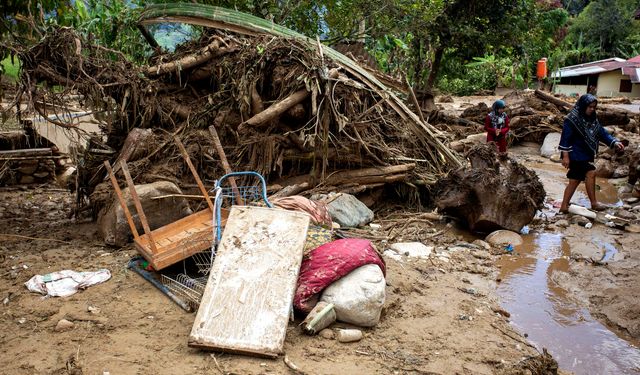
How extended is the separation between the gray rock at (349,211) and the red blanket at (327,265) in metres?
1.76

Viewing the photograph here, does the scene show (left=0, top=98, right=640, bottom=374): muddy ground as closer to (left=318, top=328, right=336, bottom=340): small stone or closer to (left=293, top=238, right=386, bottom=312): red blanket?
Result: (left=318, top=328, right=336, bottom=340): small stone

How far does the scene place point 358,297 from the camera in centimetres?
357

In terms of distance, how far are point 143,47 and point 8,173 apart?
337 centimetres

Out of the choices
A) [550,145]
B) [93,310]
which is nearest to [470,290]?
[93,310]

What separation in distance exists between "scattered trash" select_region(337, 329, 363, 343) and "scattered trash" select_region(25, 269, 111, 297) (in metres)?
2.20

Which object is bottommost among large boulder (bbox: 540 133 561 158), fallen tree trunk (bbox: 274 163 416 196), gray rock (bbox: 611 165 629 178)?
gray rock (bbox: 611 165 629 178)

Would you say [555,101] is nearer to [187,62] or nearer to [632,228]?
[632,228]

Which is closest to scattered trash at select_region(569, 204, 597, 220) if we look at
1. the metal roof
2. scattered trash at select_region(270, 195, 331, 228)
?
scattered trash at select_region(270, 195, 331, 228)

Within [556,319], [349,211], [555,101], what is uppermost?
[555,101]

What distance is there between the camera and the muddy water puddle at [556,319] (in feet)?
11.9

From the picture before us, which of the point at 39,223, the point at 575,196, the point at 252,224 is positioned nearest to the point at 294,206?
the point at 252,224

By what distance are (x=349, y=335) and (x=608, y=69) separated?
23984mm

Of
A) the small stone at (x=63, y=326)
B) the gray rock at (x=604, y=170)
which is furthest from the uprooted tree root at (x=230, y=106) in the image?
the gray rock at (x=604, y=170)

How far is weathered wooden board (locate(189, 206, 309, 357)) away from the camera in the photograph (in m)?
3.18
